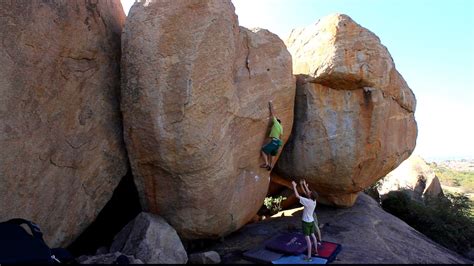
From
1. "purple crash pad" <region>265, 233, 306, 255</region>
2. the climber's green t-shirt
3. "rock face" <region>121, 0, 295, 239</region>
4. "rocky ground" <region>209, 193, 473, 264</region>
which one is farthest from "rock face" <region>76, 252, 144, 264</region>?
the climber's green t-shirt

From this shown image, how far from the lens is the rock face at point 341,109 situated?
11.0 meters

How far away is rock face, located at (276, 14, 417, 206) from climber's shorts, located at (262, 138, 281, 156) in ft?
4.61

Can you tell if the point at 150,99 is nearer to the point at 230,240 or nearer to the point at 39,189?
the point at 39,189

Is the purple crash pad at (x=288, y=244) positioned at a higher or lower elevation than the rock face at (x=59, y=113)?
lower

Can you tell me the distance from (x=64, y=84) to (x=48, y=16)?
1.34 m

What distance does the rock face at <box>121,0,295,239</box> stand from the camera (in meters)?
8.05

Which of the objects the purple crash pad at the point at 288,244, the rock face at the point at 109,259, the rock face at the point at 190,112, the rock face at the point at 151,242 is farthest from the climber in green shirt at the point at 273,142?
the rock face at the point at 109,259

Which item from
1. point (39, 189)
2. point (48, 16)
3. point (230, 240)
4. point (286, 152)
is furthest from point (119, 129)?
point (286, 152)

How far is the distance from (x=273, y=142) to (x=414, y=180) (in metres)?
18.2

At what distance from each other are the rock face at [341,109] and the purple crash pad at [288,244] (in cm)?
235

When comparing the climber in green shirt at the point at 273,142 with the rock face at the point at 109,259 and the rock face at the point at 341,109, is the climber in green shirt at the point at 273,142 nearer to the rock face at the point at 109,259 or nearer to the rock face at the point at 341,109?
the rock face at the point at 341,109

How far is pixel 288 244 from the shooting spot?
8938mm

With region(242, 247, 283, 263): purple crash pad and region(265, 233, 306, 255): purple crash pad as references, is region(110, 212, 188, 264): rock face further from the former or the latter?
region(265, 233, 306, 255): purple crash pad

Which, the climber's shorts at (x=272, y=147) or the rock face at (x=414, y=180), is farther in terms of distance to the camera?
the rock face at (x=414, y=180)
